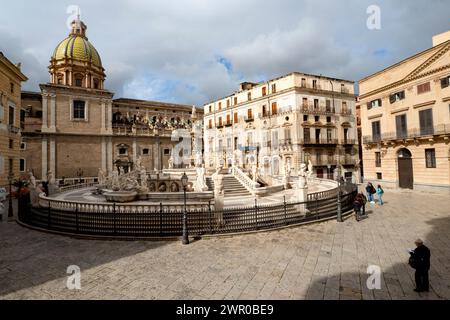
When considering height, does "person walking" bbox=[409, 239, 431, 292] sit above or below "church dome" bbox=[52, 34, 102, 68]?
below

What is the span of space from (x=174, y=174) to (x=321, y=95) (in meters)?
22.4

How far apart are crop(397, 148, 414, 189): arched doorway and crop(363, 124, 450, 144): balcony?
1.55 metres

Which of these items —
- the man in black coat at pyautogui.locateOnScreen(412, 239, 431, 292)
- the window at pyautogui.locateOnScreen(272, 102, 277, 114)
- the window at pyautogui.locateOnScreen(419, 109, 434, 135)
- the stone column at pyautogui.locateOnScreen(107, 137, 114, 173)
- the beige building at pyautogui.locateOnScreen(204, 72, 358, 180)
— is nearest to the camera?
the man in black coat at pyautogui.locateOnScreen(412, 239, 431, 292)

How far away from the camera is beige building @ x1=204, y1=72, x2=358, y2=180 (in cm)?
3041

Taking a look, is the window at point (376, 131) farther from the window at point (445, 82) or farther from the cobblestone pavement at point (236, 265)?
Result: the cobblestone pavement at point (236, 265)

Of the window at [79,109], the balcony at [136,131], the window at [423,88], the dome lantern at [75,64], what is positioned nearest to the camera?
the window at [423,88]

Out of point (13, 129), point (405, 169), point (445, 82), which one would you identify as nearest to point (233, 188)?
point (405, 169)

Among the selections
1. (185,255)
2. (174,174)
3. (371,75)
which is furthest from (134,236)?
(371,75)

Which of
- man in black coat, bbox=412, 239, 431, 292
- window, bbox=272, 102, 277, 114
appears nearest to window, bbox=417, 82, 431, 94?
window, bbox=272, 102, 277, 114

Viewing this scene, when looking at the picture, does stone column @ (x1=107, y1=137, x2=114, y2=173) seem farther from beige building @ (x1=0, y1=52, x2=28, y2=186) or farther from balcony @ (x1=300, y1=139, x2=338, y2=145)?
balcony @ (x1=300, y1=139, x2=338, y2=145)

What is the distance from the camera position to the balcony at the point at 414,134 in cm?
1897

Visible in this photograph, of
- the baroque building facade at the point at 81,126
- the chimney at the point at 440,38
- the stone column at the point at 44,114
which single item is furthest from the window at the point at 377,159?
the stone column at the point at 44,114
